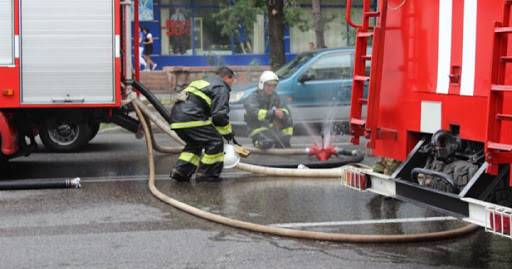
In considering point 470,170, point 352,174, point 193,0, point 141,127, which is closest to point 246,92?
point 141,127

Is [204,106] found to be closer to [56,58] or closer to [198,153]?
[198,153]

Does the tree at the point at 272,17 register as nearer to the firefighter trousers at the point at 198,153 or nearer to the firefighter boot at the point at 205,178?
the firefighter trousers at the point at 198,153

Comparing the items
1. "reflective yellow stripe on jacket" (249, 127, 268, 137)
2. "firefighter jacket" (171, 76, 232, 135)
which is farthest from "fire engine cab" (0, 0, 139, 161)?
"reflective yellow stripe on jacket" (249, 127, 268, 137)

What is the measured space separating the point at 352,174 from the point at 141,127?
490 cm

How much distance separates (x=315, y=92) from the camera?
14094 millimetres

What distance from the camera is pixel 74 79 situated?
945 cm

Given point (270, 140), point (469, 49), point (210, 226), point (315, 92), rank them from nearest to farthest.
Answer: point (469, 49)
point (210, 226)
point (270, 140)
point (315, 92)

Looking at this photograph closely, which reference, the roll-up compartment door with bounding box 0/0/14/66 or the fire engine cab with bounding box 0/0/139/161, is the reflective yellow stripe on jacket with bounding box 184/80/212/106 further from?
the roll-up compartment door with bounding box 0/0/14/66

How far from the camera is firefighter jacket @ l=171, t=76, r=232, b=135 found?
9219 millimetres

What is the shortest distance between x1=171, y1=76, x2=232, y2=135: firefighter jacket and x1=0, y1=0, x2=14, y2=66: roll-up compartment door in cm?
200

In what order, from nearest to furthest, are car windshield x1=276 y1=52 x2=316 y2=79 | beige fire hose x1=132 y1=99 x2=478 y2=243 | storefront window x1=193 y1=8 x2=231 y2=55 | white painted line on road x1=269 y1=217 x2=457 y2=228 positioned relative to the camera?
beige fire hose x1=132 y1=99 x2=478 y2=243 < white painted line on road x1=269 y1=217 x2=457 y2=228 < car windshield x1=276 y1=52 x2=316 y2=79 < storefront window x1=193 y1=8 x2=231 y2=55

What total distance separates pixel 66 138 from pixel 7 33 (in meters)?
2.97

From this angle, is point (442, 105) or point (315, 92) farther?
point (315, 92)

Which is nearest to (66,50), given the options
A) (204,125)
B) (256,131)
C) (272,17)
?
(204,125)
